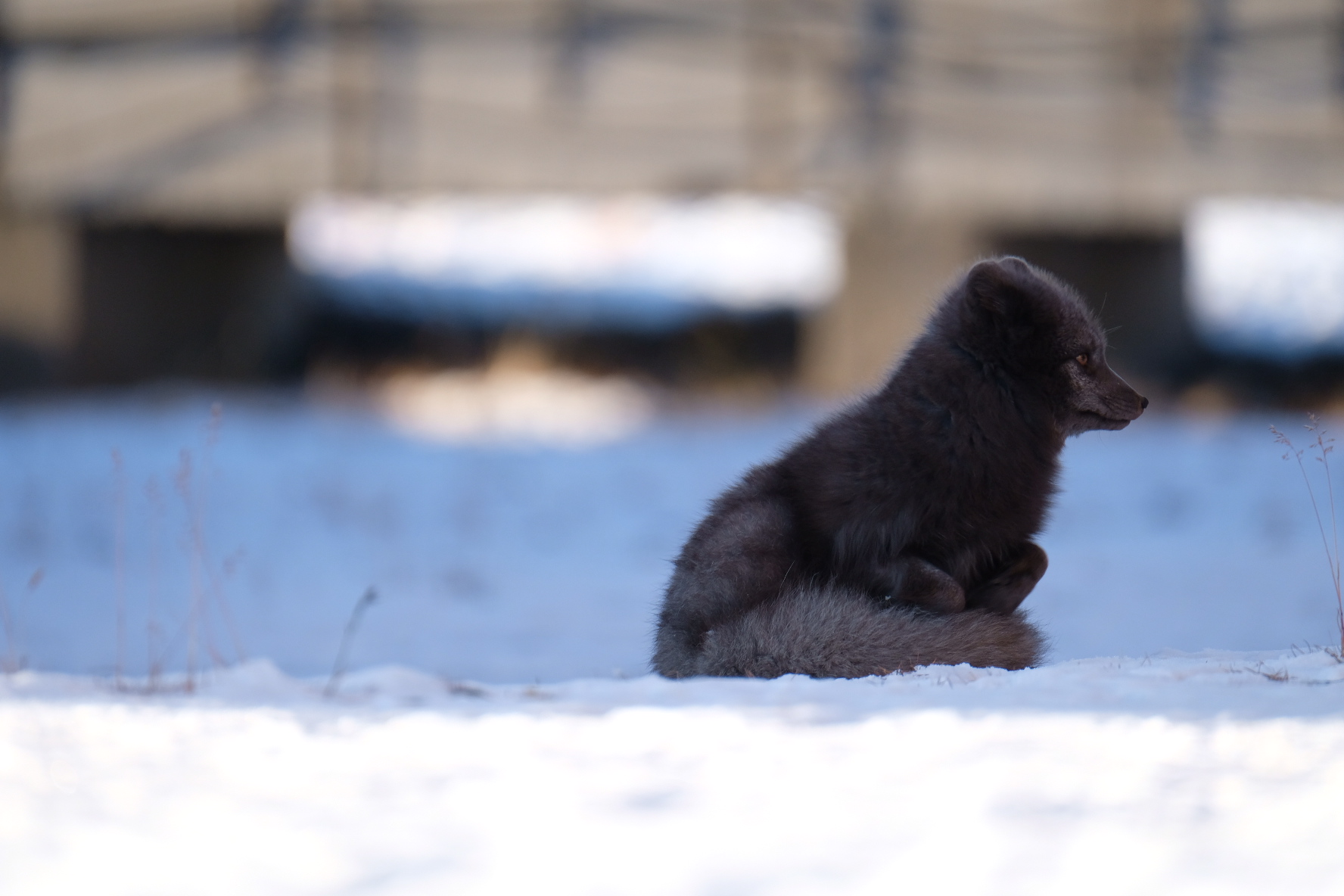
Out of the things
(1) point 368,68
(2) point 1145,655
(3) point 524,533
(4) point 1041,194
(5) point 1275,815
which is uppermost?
(1) point 368,68

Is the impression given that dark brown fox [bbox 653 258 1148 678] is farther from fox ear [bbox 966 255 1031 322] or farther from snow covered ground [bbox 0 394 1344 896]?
snow covered ground [bbox 0 394 1344 896]

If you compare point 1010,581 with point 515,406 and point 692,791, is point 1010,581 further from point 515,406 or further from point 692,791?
point 515,406

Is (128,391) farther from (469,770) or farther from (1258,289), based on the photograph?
(1258,289)

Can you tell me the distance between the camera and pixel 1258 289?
12.5m

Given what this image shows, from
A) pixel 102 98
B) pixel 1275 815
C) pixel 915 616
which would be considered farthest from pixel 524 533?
pixel 102 98

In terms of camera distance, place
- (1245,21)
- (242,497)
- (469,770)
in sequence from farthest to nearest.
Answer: (1245,21) → (242,497) → (469,770)

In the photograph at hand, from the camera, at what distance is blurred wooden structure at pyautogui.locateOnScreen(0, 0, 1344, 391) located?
9680 mm

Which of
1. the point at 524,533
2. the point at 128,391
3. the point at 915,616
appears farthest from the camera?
the point at 128,391

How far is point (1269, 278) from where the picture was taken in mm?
12555

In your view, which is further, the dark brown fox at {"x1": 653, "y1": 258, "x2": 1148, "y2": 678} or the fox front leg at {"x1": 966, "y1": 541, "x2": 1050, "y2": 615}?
the fox front leg at {"x1": 966, "y1": 541, "x2": 1050, "y2": 615}

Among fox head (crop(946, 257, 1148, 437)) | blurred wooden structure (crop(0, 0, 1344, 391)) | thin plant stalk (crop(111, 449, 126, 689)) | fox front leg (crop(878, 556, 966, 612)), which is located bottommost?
thin plant stalk (crop(111, 449, 126, 689))

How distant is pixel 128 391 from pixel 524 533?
17.7ft

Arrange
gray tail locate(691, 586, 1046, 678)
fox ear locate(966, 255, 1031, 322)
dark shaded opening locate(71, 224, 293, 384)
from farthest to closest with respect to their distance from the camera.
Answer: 1. dark shaded opening locate(71, 224, 293, 384)
2. fox ear locate(966, 255, 1031, 322)
3. gray tail locate(691, 586, 1046, 678)

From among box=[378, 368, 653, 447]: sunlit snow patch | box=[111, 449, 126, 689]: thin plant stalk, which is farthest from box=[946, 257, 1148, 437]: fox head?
box=[378, 368, 653, 447]: sunlit snow patch
